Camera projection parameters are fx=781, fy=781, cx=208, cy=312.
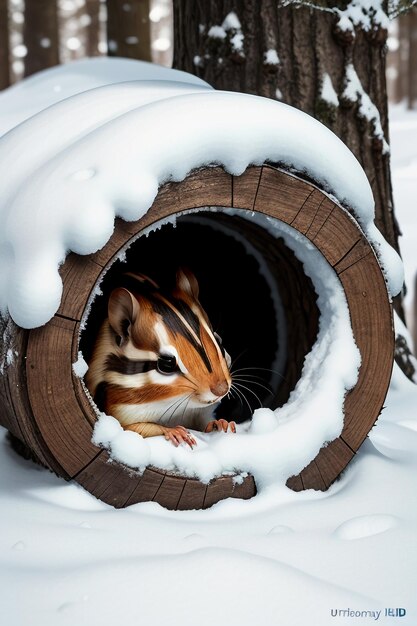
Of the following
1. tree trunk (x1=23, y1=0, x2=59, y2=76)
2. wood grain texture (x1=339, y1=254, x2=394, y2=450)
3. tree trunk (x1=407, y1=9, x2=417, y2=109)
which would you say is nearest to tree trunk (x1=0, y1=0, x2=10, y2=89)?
tree trunk (x1=23, y1=0, x2=59, y2=76)

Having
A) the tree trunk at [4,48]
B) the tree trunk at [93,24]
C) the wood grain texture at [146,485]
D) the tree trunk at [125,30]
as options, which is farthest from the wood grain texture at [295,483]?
the tree trunk at [93,24]

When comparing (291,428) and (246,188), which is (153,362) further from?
(246,188)

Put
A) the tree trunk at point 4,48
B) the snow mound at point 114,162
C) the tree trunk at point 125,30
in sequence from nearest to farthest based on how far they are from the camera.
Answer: the snow mound at point 114,162, the tree trunk at point 125,30, the tree trunk at point 4,48

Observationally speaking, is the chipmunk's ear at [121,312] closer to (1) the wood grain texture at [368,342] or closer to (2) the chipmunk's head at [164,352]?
(2) the chipmunk's head at [164,352]

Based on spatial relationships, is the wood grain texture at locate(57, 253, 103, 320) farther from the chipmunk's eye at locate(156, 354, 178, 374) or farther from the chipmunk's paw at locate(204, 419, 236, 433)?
the chipmunk's paw at locate(204, 419, 236, 433)

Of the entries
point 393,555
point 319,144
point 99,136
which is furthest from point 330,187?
point 393,555

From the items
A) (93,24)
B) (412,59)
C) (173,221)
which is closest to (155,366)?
(173,221)
